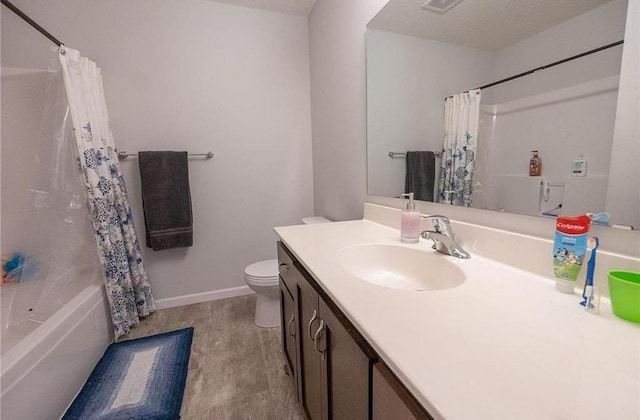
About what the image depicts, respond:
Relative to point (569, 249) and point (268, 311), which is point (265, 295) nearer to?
point (268, 311)

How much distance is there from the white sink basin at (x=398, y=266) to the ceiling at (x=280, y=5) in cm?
203

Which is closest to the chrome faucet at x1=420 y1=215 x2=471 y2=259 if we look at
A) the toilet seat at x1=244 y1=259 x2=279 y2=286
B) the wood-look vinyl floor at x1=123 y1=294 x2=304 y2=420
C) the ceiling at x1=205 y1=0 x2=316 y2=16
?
the wood-look vinyl floor at x1=123 y1=294 x2=304 y2=420

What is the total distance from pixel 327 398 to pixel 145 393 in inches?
44.1

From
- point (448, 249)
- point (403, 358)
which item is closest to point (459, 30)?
point (448, 249)

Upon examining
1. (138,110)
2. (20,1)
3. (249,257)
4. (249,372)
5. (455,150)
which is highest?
(20,1)

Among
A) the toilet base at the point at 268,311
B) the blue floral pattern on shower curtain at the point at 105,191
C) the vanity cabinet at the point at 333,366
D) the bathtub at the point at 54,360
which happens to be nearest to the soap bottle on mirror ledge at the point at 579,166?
the vanity cabinet at the point at 333,366

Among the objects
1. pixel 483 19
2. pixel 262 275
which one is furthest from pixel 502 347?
pixel 262 275

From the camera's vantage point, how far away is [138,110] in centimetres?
190

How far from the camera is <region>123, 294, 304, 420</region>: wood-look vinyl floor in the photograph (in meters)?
1.21

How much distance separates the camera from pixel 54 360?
113cm

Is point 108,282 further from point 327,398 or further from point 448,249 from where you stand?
point 448,249

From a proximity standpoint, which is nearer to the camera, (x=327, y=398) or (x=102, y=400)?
(x=327, y=398)

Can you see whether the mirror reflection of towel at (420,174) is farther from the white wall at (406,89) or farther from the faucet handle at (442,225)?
the faucet handle at (442,225)

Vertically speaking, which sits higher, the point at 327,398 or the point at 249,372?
the point at 327,398
